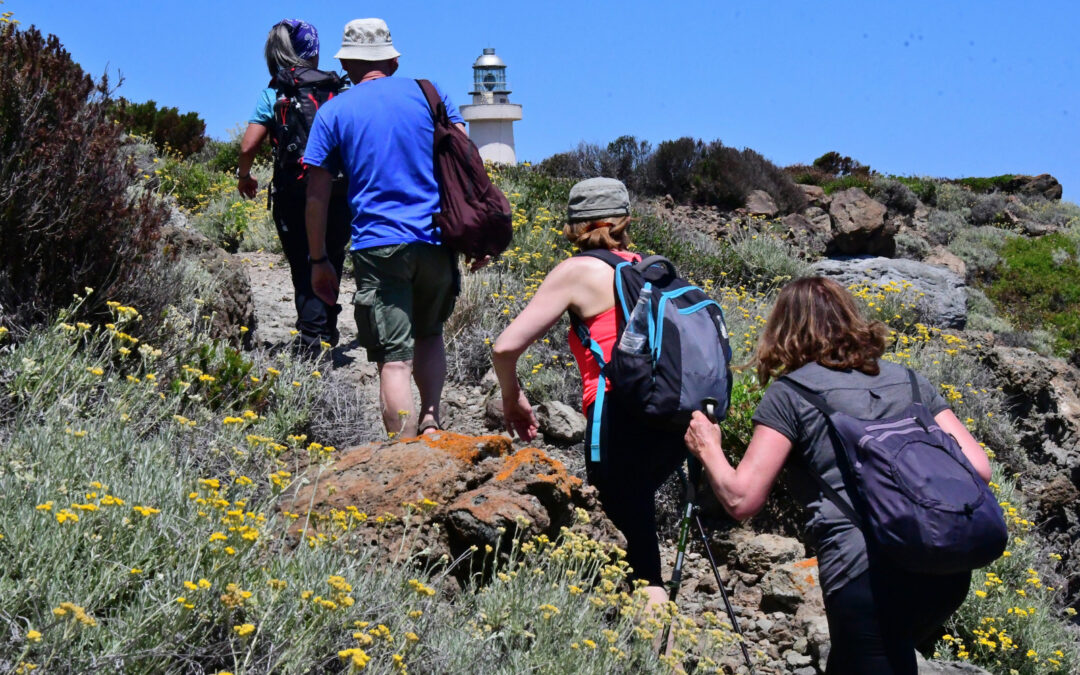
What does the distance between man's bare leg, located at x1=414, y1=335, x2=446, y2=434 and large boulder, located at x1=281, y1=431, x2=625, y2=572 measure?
2.47ft

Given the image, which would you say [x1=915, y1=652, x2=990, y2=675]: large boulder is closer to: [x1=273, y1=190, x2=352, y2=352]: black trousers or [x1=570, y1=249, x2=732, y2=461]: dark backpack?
[x1=570, y1=249, x2=732, y2=461]: dark backpack

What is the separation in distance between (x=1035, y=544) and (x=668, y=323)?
13.3 ft

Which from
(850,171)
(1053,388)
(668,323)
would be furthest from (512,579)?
(850,171)

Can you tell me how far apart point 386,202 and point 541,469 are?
138cm

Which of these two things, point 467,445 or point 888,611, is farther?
point 467,445

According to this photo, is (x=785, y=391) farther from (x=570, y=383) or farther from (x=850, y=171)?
(x=850, y=171)

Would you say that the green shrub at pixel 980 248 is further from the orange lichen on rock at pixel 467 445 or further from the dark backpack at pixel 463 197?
the orange lichen on rock at pixel 467 445

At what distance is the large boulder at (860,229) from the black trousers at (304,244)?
9.45m

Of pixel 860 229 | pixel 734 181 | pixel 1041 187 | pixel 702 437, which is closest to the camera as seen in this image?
pixel 702 437

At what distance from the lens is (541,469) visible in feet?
12.8

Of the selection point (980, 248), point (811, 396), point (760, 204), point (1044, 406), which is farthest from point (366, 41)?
point (980, 248)

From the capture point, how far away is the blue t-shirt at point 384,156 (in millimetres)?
4492

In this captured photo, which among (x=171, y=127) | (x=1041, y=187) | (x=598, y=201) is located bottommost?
(x=1041, y=187)

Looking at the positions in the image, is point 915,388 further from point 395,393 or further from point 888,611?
point 395,393
